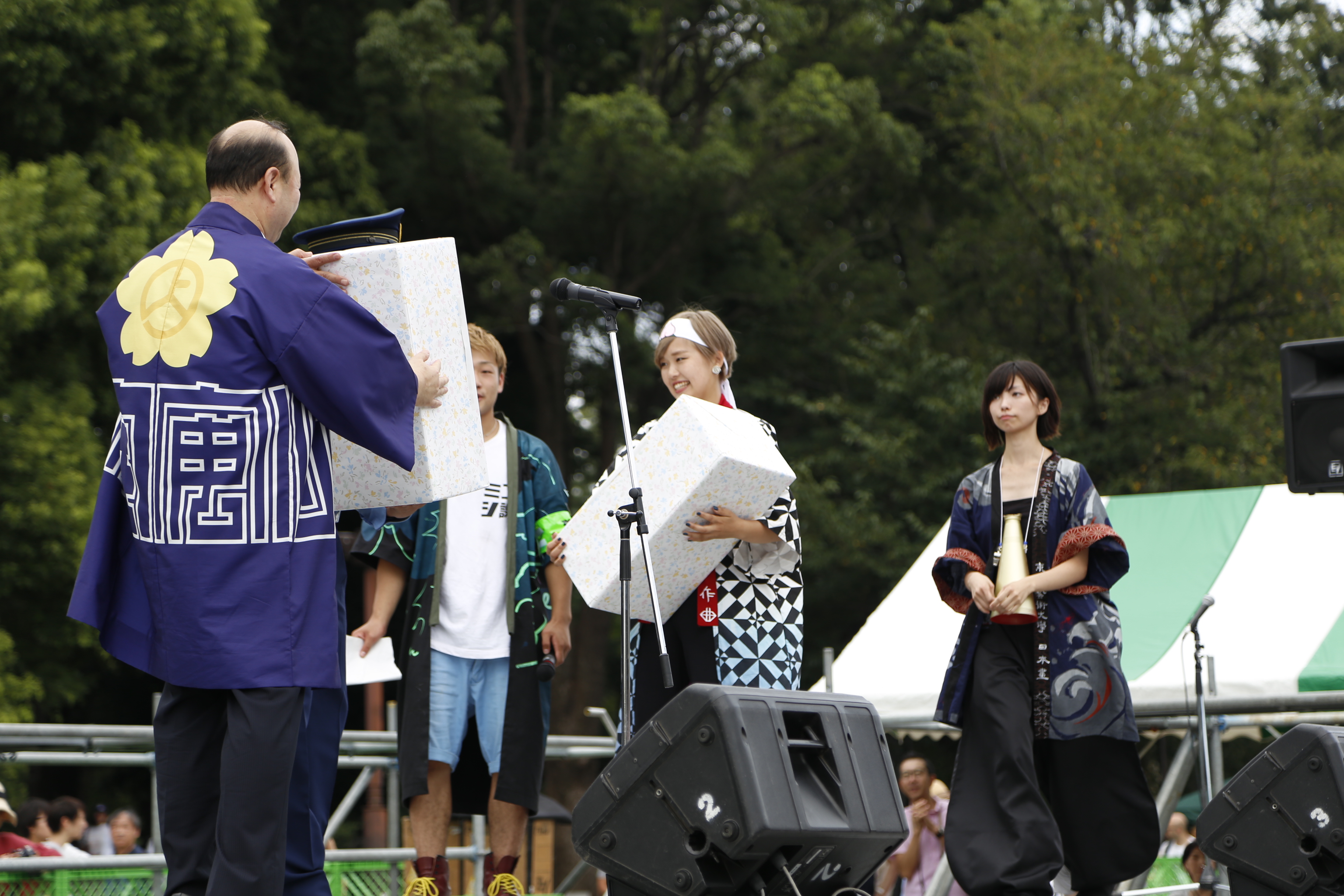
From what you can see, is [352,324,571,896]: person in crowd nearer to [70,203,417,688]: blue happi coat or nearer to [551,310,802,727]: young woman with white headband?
[551,310,802,727]: young woman with white headband

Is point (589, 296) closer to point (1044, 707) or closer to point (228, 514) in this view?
point (228, 514)

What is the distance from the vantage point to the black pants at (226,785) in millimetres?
2740

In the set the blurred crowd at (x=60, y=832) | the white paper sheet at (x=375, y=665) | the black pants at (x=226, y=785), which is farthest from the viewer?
the blurred crowd at (x=60, y=832)

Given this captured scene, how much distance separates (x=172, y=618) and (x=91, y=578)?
269mm

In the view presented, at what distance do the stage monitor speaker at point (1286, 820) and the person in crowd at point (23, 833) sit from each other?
4.00 m

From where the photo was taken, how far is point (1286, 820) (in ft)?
12.5

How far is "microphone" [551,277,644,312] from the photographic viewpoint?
406cm

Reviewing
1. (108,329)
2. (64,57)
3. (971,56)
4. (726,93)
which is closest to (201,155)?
(64,57)

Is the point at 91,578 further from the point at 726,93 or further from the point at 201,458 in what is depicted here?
the point at 726,93

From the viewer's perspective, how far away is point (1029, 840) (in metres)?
4.01

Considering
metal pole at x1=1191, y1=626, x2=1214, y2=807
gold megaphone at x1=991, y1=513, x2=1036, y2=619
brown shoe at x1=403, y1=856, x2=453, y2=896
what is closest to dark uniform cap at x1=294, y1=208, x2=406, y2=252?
brown shoe at x1=403, y1=856, x2=453, y2=896

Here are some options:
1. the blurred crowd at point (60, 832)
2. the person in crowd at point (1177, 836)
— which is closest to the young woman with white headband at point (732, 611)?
the blurred crowd at point (60, 832)

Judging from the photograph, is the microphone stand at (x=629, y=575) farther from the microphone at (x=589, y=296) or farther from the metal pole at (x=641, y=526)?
the microphone at (x=589, y=296)

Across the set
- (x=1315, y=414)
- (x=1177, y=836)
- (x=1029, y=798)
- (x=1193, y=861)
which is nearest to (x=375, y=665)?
(x=1029, y=798)
